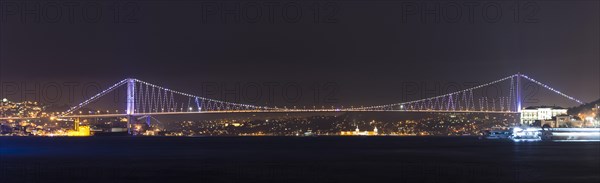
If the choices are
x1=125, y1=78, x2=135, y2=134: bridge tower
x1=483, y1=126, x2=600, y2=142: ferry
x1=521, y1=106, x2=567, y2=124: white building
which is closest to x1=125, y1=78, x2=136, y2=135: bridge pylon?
x1=125, y1=78, x2=135, y2=134: bridge tower

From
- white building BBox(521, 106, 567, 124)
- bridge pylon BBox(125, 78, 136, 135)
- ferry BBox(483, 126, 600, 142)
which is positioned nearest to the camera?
bridge pylon BBox(125, 78, 136, 135)

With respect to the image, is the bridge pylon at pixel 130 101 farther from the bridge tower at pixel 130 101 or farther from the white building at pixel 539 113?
the white building at pixel 539 113

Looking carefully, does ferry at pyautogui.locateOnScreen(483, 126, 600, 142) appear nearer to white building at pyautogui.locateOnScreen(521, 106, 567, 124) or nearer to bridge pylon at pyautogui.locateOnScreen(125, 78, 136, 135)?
white building at pyautogui.locateOnScreen(521, 106, 567, 124)

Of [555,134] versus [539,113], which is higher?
[539,113]

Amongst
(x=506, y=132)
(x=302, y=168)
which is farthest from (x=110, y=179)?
(x=506, y=132)

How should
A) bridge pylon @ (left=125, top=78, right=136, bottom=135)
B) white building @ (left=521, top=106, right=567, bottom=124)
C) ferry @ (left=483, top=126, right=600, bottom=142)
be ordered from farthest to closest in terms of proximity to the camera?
white building @ (left=521, top=106, right=567, bottom=124) < ferry @ (left=483, top=126, right=600, bottom=142) < bridge pylon @ (left=125, top=78, right=136, bottom=135)

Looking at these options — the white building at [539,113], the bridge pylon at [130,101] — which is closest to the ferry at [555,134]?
the white building at [539,113]

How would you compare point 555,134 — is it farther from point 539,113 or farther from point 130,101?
point 130,101

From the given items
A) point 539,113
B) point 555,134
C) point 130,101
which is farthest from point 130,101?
point 539,113
